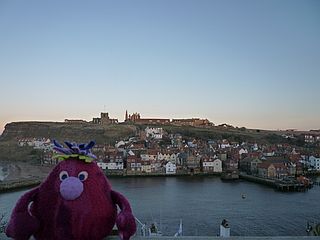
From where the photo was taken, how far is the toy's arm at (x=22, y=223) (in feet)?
5.35

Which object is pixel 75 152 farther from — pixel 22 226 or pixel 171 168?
pixel 171 168

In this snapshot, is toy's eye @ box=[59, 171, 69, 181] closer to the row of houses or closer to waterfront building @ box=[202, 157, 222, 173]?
the row of houses

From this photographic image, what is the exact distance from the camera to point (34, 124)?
5194 cm

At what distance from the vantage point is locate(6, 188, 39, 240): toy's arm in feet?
5.35

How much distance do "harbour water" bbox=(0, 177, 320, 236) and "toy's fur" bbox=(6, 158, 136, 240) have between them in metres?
7.81

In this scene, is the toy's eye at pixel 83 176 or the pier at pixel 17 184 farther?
the pier at pixel 17 184

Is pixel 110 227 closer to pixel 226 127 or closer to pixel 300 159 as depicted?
pixel 300 159

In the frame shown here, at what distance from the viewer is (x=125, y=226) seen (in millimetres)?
1627

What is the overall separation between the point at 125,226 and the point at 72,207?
24 cm

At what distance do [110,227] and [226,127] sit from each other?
2027 inches

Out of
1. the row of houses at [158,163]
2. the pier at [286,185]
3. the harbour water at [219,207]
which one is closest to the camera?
the harbour water at [219,207]

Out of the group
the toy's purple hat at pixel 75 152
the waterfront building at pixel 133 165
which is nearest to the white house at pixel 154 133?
the waterfront building at pixel 133 165

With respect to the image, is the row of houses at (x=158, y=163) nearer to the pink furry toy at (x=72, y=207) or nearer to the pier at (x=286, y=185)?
the pier at (x=286, y=185)

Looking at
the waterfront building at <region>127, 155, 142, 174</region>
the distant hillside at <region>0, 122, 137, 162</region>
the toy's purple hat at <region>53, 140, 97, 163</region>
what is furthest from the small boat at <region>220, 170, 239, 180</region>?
the toy's purple hat at <region>53, 140, 97, 163</region>
